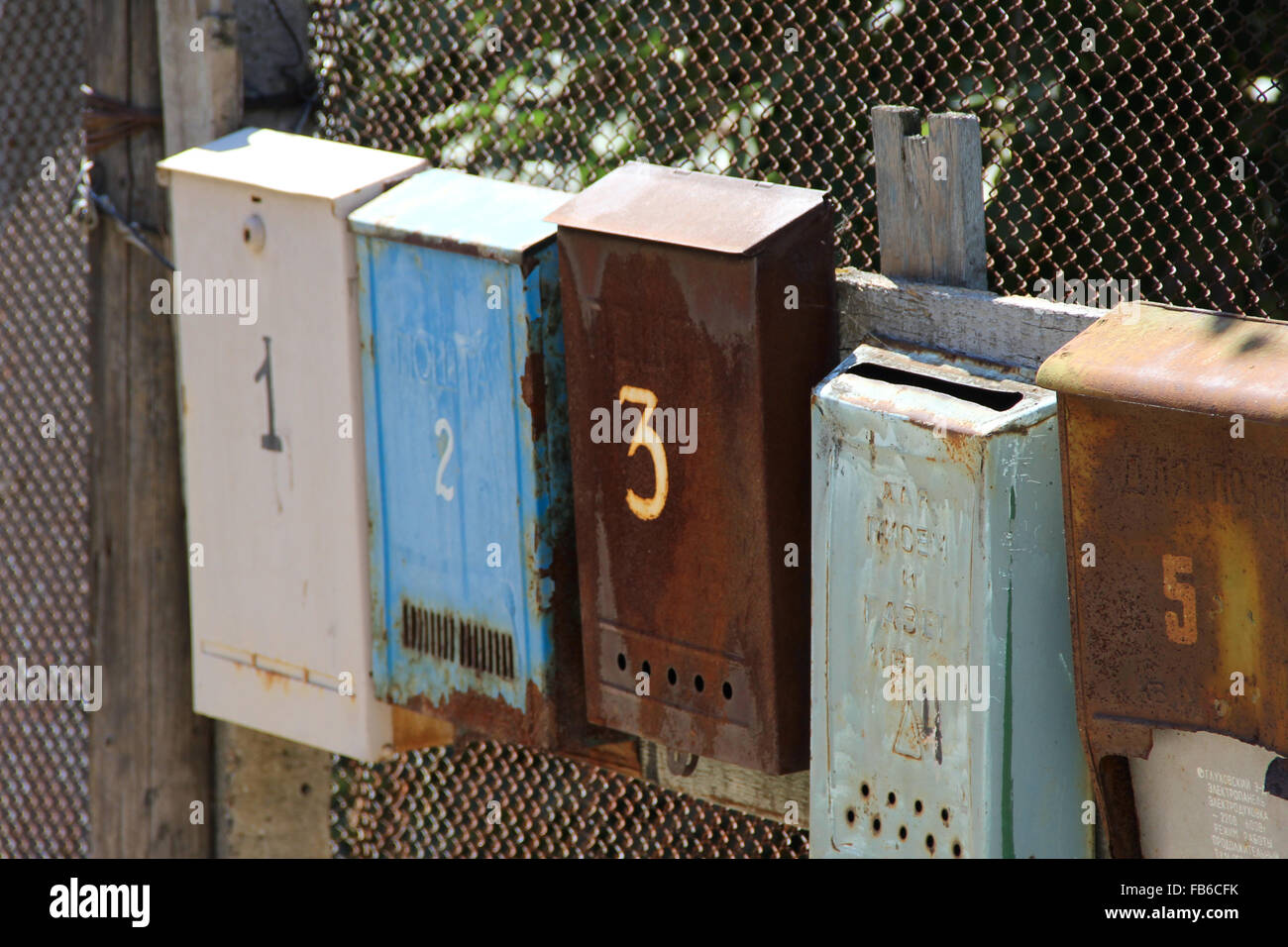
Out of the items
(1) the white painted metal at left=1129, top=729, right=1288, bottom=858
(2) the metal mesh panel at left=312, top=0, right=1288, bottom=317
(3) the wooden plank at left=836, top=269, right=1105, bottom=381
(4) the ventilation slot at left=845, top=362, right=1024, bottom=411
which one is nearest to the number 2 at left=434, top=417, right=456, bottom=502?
(3) the wooden plank at left=836, top=269, right=1105, bottom=381

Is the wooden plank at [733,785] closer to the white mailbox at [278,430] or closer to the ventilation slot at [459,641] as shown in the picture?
the ventilation slot at [459,641]

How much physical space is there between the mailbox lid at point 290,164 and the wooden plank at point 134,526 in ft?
1.23

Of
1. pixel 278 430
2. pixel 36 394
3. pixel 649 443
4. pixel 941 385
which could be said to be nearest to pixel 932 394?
pixel 941 385

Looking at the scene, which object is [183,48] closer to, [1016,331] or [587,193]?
[587,193]

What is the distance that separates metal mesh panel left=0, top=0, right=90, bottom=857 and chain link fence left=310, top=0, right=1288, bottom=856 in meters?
0.85

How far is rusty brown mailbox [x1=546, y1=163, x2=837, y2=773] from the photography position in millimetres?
2393

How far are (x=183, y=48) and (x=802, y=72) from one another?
4.44 feet

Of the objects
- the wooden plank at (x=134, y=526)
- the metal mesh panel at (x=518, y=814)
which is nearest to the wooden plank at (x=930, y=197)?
the metal mesh panel at (x=518, y=814)

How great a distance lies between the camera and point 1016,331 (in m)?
2.39

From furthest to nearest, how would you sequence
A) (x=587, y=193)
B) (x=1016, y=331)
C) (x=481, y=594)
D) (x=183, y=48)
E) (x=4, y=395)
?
(x=4, y=395) → (x=183, y=48) → (x=481, y=594) → (x=587, y=193) → (x=1016, y=331)

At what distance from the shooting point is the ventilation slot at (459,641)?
287 cm

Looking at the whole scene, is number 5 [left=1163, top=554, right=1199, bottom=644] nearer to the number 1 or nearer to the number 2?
the number 2

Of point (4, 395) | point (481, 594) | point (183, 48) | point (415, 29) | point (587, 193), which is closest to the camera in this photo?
point (587, 193)

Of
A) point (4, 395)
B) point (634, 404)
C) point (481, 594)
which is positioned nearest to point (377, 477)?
point (481, 594)
